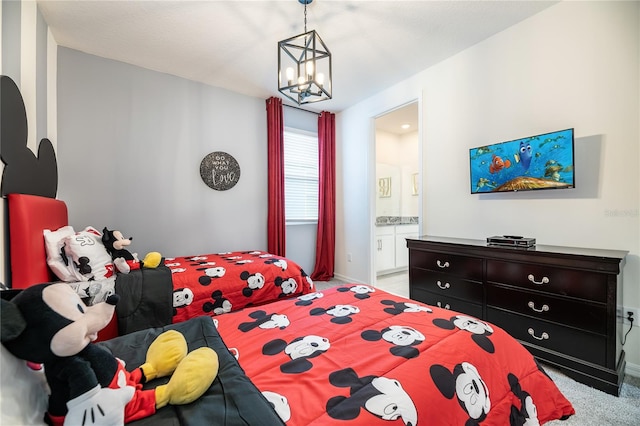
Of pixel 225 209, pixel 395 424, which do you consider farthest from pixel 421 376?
pixel 225 209

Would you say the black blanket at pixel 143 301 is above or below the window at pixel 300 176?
below

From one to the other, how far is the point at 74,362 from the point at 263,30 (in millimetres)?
2698

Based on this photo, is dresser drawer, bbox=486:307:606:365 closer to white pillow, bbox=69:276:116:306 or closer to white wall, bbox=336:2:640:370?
white wall, bbox=336:2:640:370

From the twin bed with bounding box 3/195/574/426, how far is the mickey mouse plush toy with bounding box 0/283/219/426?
55 millimetres

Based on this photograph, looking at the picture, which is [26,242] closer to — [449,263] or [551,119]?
[449,263]

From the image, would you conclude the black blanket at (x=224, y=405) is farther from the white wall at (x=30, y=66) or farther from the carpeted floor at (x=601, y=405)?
the carpeted floor at (x=601, y=405)

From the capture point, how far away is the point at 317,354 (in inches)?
39.6

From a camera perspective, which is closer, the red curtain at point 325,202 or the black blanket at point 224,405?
the black blanket at point 224,405

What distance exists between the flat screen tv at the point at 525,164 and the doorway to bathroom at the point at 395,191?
202 cm

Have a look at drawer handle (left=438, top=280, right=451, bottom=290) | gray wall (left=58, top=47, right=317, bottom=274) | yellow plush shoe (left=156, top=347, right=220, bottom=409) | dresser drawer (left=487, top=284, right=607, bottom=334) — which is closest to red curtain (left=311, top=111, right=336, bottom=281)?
gray wall (left=58, top=47, right=317, bottom=274)

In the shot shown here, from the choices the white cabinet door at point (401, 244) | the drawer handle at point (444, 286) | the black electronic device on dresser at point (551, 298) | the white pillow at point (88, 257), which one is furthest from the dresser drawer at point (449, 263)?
the white pillow at point (88, 257)

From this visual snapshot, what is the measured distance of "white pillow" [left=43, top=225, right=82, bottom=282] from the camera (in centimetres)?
170

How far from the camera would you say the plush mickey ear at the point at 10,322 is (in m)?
0.52

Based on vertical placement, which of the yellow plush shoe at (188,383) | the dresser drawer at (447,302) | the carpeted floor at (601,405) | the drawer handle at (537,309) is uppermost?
the yellow plush shoe at (188,383)
